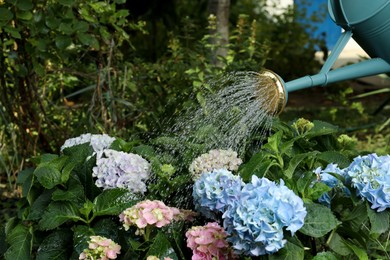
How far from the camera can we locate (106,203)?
209cm

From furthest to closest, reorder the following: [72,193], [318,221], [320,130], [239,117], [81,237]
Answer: [239,117] < [320,130] < [72,193] < [81,237] < [318,221]

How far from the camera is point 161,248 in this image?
1.89 m

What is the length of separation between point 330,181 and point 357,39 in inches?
17.5

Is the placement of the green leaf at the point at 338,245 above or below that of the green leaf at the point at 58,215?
below

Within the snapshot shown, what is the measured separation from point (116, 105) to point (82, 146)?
1.55 meters

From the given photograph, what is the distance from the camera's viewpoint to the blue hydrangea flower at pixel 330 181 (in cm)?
200

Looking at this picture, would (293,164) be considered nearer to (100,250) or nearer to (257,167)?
(257,167)

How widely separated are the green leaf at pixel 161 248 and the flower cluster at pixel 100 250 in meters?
0.09

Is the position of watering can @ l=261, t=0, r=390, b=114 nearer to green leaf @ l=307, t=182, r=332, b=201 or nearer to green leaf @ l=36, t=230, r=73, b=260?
green leaf @ l=307, t=182, r=332, b=201

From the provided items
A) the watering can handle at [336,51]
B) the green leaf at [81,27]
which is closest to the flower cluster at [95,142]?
the watering can handle at [336,51]

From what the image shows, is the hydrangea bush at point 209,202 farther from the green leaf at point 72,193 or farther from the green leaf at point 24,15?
the green leaf at point 24,15

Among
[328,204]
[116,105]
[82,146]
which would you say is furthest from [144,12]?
[328,204]

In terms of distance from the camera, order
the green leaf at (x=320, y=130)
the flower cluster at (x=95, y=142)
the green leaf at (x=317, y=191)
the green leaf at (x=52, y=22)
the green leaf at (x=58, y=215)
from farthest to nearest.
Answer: the green leaf at (x=52, y=22) → the flower cluster at (x=95, y=142) → the green leaf at (x=320, y=130) → the green leaf at (x=58, y=215) → the green leaf at (x=317, y=191)

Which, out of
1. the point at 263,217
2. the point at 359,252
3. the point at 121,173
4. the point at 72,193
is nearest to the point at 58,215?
the point at 72,193
